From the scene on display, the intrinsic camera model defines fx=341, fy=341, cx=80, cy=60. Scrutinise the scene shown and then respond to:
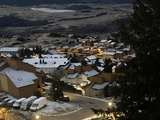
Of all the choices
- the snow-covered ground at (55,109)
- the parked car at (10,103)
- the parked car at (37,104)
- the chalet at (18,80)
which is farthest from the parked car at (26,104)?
the chalet at (18,80)

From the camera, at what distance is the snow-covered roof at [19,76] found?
92.0 feet

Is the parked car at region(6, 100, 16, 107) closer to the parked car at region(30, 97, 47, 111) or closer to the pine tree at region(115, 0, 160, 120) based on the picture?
the parked car at region(30, 97, 47, 111)

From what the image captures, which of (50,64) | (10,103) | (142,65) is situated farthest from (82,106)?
(50,64)

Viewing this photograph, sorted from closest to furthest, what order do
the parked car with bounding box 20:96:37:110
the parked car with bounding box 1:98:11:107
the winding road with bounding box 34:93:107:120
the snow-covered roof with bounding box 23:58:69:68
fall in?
the winding road with bounding box 34:93:107:120 → the parked car with bounding box 20:96:37:110 → the parked car with bounding box 1:98:11:107 → the snow-covered roof with bounding box 23:58:69:68

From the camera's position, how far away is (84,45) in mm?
75750

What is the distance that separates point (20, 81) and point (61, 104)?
515 cm

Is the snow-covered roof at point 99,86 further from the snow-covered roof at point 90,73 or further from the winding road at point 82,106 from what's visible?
the winding road at point 82,106

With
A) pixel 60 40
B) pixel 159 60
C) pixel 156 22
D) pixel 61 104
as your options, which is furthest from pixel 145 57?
pixel 60 40

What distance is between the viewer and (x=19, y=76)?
2911 centimetres

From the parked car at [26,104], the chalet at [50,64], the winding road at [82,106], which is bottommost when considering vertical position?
the chalet at [50,64]

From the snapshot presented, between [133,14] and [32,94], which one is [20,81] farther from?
[133,14]

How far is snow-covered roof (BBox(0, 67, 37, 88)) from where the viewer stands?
28.0 meters

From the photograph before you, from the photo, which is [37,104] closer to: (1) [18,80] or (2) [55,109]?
(2) [55,109]

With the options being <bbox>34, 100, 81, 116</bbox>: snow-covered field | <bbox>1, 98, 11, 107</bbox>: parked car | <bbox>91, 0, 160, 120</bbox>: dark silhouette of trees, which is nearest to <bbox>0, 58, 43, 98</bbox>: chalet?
<bbox>1, 98, 11, 107</bbox>: parked car
